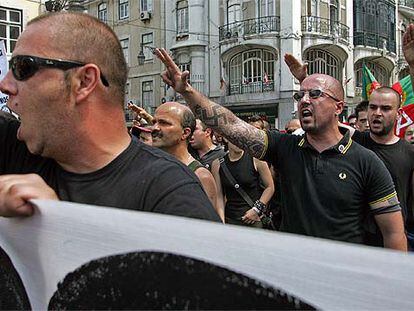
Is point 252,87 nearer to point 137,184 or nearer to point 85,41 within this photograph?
point 85,41

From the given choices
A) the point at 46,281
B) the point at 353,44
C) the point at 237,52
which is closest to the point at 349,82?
the point at 353,44

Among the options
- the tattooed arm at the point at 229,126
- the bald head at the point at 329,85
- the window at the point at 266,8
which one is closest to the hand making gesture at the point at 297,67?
the bald head at the point at 329,85

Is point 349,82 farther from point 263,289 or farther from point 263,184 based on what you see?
point 263,289

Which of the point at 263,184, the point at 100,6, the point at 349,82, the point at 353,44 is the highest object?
the point at 100,6

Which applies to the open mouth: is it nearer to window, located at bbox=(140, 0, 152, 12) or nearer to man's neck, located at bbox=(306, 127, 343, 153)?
man's neck, located at bbox=(306, 127, 343, 153)

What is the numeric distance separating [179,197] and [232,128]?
6.83 feet

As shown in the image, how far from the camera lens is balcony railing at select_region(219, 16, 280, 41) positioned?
29.0 m

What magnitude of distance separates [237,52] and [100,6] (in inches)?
491

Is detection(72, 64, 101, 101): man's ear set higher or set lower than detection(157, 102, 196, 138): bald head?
lower

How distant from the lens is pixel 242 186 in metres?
5.10

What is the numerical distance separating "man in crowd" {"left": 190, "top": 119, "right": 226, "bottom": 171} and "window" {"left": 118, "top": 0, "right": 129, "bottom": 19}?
31.2 metres

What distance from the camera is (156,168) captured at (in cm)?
151

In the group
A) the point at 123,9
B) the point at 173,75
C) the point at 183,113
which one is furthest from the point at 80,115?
the point at 123,9

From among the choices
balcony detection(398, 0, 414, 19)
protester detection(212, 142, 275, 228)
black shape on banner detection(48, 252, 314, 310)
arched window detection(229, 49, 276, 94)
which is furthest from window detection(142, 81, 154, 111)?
black shape on banner detection(48, 252, 314, 310)
